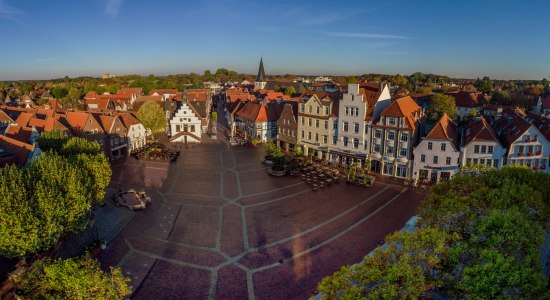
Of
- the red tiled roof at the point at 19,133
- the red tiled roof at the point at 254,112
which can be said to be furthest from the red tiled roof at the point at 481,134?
the red tiled roof at the point at 19,133

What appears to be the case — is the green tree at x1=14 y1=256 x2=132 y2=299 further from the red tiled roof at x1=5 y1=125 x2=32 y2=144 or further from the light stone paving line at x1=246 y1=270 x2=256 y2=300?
the red tiled roof at x1=5 y1=125 x2=32 y2=144

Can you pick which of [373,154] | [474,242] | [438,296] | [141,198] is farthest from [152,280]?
[373,154]

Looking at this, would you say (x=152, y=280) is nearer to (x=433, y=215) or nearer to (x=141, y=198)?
(x=141, y=198)

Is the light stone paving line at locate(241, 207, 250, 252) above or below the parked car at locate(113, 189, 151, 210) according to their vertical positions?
below

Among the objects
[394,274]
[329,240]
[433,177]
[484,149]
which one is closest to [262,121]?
[433,177]

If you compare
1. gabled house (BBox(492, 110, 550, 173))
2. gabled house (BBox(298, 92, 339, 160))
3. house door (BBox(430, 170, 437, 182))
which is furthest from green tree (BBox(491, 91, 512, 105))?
house door (BBox(430, 170, 437, 182))

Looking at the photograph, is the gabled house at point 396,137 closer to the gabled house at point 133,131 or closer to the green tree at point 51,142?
the green tree at point 51,142

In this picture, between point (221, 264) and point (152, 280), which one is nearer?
point (152, 280)
